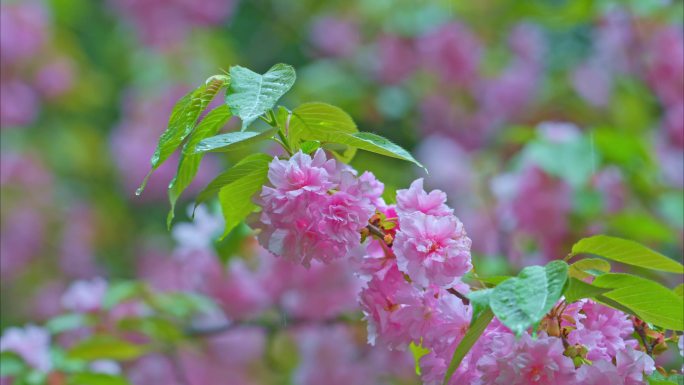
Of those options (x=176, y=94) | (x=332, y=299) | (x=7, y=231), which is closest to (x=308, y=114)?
(x=332, y=299)

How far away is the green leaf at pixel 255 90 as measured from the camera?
64 centimetres

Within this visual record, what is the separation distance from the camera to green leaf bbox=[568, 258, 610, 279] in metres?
0.66

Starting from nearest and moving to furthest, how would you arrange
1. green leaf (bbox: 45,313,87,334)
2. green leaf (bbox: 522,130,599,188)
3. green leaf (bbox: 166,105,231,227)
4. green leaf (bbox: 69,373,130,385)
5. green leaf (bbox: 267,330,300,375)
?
green leaf (bbox: 166,105,231,227), green leaf (bbox: 69,373,130,385), green leaf (bbox: 45,313,87,334), green leaf (bbox: 522,130,599,188), green leaf (bbox: 267,330,300,375)

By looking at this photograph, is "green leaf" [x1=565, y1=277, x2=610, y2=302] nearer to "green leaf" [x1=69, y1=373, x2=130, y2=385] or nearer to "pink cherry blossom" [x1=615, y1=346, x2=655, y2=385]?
"pink cherry blossom" [x1=615, y1=346, x2=655, y2=385]

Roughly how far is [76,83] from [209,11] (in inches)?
17.1

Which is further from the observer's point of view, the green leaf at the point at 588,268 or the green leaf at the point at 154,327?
the green leaf at the point at 154,327

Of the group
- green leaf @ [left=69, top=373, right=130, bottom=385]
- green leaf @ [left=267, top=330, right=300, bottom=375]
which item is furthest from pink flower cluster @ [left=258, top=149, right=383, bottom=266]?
green leaf @ [left=267, top=330, right=300, bottom=375]

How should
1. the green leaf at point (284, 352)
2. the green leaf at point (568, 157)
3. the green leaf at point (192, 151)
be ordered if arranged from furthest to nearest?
the green leaf at point (284, 352) < the green leaf at point (568, 157) < the green leaf at point (192, 151)

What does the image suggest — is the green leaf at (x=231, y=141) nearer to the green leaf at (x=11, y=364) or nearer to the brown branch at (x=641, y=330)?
the brown branch at (x=641, y=330)

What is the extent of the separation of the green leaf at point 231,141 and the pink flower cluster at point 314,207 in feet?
0.07

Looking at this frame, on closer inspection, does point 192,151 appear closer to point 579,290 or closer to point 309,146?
point 309,146

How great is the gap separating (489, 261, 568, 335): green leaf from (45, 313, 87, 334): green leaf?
846 millimetres

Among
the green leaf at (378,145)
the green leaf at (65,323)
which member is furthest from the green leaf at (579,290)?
the green leaf at (65,323)

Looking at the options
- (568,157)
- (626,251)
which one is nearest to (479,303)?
(626,251)
